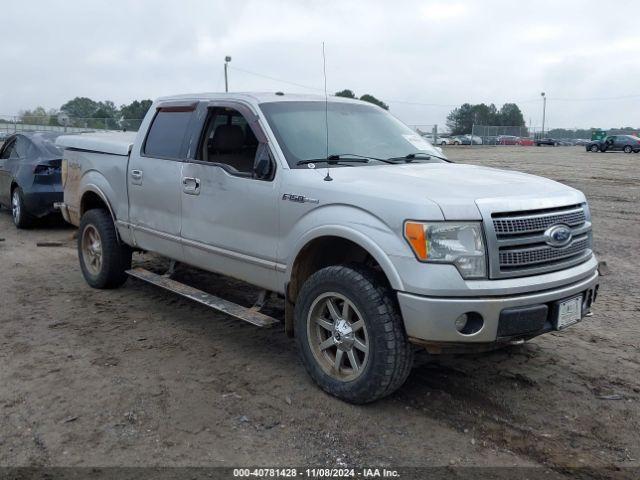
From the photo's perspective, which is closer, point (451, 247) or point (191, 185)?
point (451, 247)

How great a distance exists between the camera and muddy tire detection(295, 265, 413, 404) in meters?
3.86

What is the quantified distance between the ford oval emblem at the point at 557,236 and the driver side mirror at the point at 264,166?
6.31 feet

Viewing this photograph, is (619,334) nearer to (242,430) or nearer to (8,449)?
(242,430)

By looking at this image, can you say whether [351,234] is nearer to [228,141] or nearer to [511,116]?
[228,141]

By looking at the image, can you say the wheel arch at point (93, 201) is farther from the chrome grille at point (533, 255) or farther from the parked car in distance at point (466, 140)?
the parked car in distance at point (466, 140)

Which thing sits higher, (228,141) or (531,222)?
(228,141)

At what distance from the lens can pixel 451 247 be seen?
145 inches

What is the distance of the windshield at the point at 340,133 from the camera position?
4.82 meters

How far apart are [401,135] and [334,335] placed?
206 cm

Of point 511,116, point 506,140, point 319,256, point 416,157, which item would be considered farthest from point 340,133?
point 511,116

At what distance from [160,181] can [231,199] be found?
42.0 inches

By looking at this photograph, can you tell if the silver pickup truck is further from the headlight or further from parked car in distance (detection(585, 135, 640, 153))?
parked car in distance (detection(585, 135, 640, 153))

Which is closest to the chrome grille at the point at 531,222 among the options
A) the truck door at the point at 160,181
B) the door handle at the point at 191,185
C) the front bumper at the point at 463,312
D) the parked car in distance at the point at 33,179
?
the front bumper at the point at 463,312

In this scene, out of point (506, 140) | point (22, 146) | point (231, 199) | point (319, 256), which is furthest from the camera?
point (506, 140)
